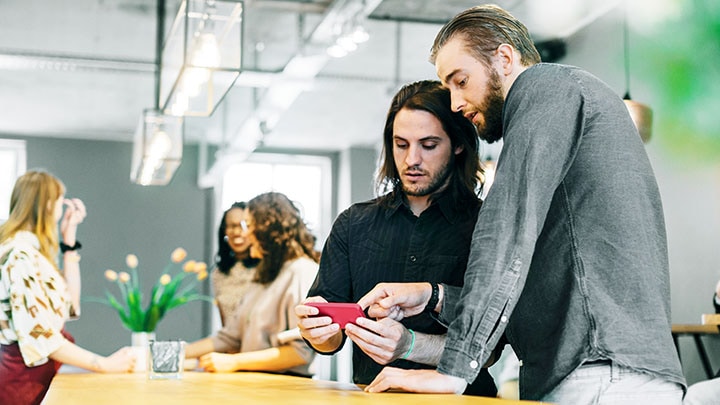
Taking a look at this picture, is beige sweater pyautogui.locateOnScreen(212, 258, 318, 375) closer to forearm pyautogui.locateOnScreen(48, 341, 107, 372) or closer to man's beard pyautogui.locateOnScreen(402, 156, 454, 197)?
forearm pyautogui.locateOnScreen(48, 341, 107, 372)

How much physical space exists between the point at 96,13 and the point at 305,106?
11.4 feet

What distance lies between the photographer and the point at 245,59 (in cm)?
764

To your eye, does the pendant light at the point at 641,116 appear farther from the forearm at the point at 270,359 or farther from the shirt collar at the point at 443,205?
the shirt collar at the point at 443,205

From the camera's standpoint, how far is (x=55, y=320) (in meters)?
2.81

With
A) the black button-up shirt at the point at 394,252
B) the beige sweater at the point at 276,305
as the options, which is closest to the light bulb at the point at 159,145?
the beige sweater at the point at 276,305

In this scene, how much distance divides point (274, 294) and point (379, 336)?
168 centimetres

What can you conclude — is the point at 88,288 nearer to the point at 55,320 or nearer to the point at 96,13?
the point at 96,13

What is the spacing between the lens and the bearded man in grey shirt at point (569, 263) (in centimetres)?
141

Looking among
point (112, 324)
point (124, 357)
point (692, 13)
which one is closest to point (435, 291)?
point (124, 357)

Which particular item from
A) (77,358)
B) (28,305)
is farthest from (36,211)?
(77,358)

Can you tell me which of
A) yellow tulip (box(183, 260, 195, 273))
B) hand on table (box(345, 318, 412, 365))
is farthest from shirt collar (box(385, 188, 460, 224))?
yellow tulip (box(183, 260, 195, 273))

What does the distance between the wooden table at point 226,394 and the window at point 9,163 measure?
954 cm

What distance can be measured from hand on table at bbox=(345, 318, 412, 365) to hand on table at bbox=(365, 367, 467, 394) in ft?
0.34

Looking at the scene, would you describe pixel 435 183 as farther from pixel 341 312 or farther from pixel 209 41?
pixel 209 41
